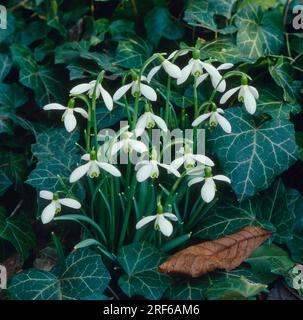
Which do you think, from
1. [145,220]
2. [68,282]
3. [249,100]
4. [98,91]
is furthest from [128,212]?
[249,100]

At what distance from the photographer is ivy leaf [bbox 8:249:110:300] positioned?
161cm

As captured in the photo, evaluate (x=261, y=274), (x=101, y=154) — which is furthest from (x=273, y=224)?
(x=101, y=154)

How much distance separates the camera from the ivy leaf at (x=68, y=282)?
161 centimetres

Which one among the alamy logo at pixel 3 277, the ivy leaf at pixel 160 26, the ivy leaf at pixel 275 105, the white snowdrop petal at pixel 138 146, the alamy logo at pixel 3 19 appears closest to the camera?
the white snowdrop petal at pixel 138 146

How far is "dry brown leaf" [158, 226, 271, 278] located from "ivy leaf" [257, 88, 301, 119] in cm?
39

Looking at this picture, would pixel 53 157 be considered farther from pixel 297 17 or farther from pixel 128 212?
pixel 297 17

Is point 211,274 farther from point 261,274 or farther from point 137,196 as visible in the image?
point 137,196

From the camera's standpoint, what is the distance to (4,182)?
77.2 inches

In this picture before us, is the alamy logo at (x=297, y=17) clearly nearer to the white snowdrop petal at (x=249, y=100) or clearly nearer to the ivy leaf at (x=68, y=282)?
the white snowdrop petal at (x=249, y=100)

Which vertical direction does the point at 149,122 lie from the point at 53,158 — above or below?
above

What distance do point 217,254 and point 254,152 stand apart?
0.33 metres

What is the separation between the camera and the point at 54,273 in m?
1.70

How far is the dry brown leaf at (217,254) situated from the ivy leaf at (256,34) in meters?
0.68

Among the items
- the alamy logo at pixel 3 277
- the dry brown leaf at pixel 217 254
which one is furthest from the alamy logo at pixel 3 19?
the dry brown leaf at pixel 217 254
